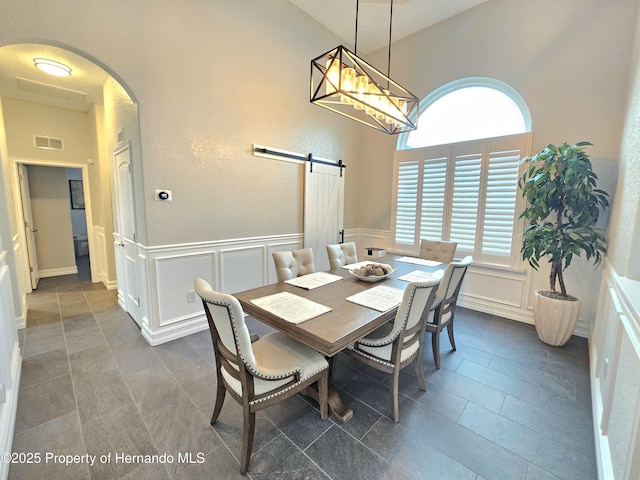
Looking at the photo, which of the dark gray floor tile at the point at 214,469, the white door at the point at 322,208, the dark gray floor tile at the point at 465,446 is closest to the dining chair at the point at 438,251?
the white door at the point at 322,208

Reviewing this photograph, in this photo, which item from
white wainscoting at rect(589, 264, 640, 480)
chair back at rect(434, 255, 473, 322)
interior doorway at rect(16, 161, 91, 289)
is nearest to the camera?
white wainscoting at rect(589, 264, 640, 480)

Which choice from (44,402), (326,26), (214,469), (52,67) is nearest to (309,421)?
(214,469)

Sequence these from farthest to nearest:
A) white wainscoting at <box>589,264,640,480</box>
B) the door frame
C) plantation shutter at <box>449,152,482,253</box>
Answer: the door frame → plantation shutter at <box>449,152,482,253</box> → white wainscoting at <box>589,264,640,480</box>

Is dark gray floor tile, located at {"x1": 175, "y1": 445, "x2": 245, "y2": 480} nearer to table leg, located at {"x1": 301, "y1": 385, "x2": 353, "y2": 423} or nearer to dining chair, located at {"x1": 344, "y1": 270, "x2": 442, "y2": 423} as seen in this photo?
table leg, located at {"x1": 301, "y1": 385, "x2": 353, "y2": 423}

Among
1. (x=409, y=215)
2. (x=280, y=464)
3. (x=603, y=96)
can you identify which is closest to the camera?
(x=280, y=464)

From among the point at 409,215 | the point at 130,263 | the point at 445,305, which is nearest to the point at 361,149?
the point at 409,215

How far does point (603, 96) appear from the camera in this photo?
2738mm

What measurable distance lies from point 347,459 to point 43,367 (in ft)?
8.74

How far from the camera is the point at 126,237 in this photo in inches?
129

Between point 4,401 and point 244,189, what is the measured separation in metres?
2.47

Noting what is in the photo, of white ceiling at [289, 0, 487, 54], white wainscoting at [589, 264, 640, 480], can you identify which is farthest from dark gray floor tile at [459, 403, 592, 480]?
white ceiling at [289, 0, 487, 54]

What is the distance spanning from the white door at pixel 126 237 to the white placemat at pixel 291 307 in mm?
1999

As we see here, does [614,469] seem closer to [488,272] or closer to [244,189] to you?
[488,272]

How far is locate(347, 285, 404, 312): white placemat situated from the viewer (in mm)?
1800
